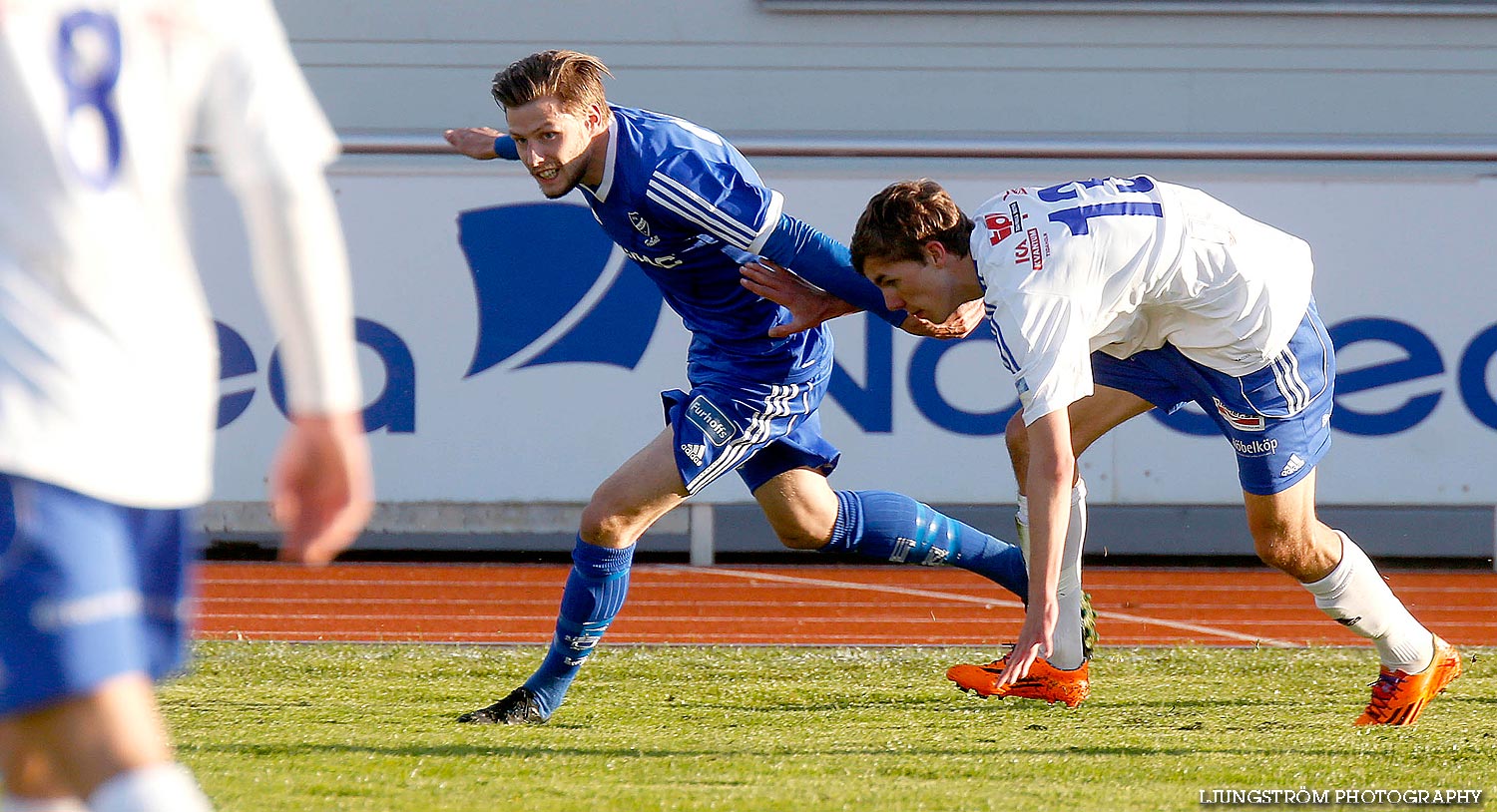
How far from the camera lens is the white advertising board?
7207 millimetres

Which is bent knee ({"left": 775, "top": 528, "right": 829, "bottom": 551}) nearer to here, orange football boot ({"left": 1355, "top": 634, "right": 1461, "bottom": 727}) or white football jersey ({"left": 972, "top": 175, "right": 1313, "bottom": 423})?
white football jersey ({"left": 972, "top": 175, "right": 1313, "bottom": 423})

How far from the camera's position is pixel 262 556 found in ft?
25.4

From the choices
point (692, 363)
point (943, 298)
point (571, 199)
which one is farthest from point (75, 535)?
point (571, 199)

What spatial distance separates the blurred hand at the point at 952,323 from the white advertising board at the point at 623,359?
11.2 feet

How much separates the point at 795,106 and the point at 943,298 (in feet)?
19.7

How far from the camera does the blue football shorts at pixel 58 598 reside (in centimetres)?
143

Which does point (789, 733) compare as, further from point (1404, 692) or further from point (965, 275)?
point (1404, 692)

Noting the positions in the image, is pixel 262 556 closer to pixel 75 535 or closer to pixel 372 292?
pixel 372 292

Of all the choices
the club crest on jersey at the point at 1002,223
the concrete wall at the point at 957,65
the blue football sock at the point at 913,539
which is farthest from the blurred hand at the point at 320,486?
the concrete wall at the point at 957,65

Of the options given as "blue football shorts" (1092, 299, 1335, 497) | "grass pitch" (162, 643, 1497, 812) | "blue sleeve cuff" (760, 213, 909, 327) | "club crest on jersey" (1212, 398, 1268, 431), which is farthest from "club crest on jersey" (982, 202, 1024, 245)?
"grass pitch" (162, 643, 1497, 812)

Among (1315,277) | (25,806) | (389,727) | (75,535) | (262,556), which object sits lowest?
(262,556)

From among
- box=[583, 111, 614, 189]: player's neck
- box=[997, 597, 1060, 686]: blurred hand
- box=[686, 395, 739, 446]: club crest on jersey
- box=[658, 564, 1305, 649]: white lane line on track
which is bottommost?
box=[658, 564, 1305, 649]: white lane line on track

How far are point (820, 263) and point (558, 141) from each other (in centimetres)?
68

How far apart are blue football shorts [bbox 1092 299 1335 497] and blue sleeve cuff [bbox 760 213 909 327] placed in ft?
2.35
